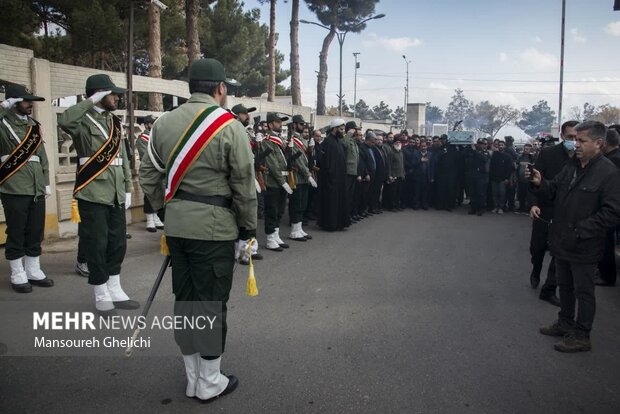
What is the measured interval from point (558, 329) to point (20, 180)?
5.49 meters

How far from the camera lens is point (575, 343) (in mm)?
4223

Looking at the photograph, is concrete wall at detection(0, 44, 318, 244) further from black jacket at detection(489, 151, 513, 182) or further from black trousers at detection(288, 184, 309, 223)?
black jacket at detection(489, 151, 513, 182)

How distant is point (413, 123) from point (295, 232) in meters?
41.9

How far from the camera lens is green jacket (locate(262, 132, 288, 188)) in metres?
7.77

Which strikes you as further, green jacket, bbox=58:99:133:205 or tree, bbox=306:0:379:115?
tree, bbox=306:0:379:115

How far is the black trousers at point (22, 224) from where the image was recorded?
542 cm

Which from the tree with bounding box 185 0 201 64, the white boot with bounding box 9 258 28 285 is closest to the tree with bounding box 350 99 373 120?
the tree with bounding box 185 0 201 64

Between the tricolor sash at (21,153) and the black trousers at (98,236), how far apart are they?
1.18 m

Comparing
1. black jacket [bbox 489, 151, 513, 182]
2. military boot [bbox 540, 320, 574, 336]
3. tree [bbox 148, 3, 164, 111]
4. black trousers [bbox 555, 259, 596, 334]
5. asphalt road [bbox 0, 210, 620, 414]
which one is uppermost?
tree [bbox 148, 3, 164, 111]

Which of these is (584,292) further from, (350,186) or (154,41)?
(154,41)

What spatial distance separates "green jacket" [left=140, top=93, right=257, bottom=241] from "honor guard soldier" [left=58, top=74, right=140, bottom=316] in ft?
5.61

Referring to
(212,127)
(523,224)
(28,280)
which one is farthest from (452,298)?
(523,224)

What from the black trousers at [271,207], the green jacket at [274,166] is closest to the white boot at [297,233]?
the black trousers at [271,207]

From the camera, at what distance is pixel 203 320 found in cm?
322
